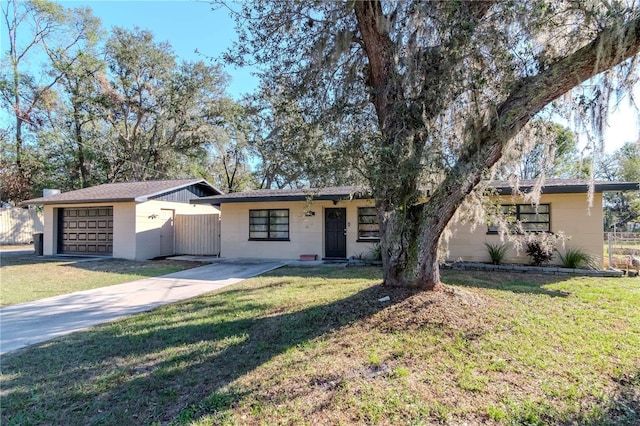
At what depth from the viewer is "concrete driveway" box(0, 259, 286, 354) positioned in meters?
4.82

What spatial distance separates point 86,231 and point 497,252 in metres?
15.8

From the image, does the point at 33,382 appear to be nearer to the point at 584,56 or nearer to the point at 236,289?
the point at 236,289

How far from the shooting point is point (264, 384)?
10.3 ft

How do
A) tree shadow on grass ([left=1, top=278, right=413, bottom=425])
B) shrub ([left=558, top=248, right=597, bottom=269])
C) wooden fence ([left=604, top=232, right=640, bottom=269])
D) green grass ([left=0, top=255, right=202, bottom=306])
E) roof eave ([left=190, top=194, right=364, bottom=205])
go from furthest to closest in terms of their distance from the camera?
roof eave ([left=190, top=194, right=364, bottom=205]) < wooden fence ([left=604, top=232, right=640, bottom=269]) < shrub ([left=558, top=248, right=597, bottom=269]) < green grass ([left=0, top=255, right=202, bottom=306]) < tree shadow on grass ([left=1, top=278, right=413, bottom=425])

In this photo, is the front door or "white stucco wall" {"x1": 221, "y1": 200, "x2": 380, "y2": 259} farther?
the front door

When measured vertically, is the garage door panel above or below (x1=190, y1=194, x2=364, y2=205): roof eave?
below

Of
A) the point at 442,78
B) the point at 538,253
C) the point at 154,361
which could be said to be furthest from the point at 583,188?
the point at 154,361

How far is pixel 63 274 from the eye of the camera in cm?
966

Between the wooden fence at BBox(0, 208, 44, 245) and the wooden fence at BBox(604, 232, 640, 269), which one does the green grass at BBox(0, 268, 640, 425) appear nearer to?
the wooden fence at BBox(604, 232, 640, 269)

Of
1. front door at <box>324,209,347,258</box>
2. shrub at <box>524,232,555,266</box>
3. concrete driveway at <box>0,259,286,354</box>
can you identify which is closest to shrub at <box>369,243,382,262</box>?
front door at <box>324,209,347,258</box>

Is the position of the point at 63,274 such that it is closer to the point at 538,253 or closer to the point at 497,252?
the point at 497,252

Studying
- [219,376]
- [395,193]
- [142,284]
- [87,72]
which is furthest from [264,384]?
[87,72]

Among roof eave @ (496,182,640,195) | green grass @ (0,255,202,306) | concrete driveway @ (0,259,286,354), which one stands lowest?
concrete driveway @ (0,259,286,354)

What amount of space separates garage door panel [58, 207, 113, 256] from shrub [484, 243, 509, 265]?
1418 cm
